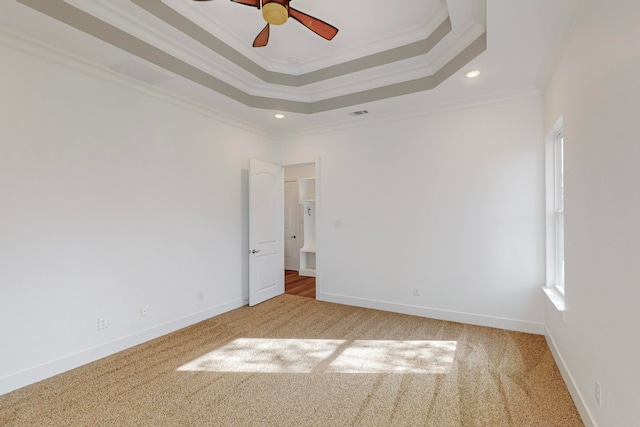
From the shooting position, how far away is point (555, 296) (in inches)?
116

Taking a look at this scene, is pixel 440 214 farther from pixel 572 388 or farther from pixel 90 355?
pixel 90 355

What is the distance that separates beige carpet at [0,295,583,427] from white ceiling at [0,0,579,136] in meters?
Result: 2.76

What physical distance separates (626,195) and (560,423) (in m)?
1.56

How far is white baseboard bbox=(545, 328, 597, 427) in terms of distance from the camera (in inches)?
72.8

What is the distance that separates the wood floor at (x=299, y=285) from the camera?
5148mm

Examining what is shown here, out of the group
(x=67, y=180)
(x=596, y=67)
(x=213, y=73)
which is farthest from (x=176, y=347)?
(x=596, y=67)

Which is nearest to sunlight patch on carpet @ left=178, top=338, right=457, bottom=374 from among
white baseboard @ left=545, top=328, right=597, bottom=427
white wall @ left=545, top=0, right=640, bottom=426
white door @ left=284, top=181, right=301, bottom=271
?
white baseboard @ left=545, top=328, right=597, bottom=427

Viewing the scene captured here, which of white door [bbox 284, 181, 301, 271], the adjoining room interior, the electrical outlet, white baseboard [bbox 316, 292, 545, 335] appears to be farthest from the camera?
white door [bbox 284, 181, 301, 271]

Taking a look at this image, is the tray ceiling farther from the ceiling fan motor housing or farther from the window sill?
the window sill

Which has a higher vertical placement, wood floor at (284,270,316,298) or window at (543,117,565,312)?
window at (543,117,565,312)

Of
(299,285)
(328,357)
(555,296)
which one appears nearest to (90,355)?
(328,357)

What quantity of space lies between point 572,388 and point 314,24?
3.33 meters

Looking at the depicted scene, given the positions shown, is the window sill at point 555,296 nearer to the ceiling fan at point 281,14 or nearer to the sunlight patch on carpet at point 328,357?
the sunlight patch on carpet at point 328,357

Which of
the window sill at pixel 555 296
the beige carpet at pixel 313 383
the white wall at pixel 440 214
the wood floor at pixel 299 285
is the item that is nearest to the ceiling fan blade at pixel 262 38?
the white wall at pixel 440 214
